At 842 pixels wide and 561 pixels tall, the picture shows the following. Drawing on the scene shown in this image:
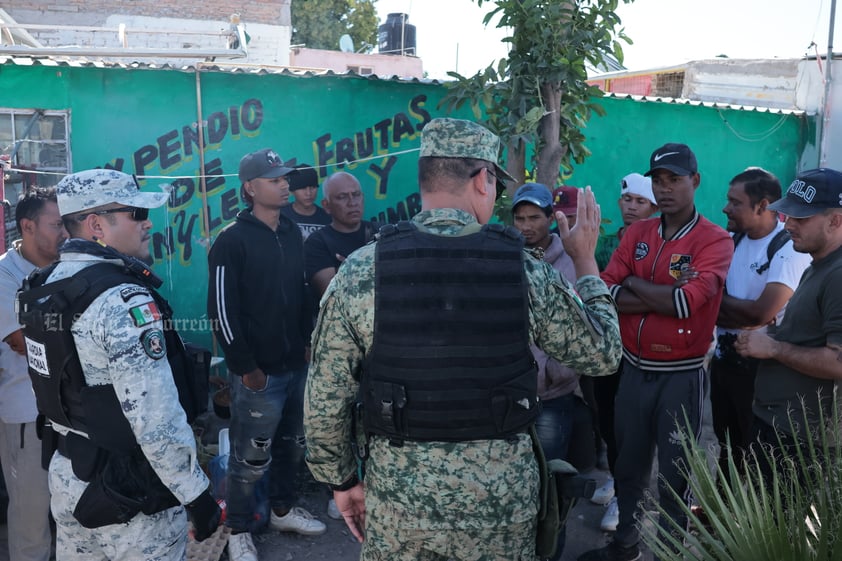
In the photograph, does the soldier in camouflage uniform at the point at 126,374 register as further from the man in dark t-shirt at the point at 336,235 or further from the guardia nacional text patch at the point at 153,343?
the man in dark t-shirt at the point at 336,235

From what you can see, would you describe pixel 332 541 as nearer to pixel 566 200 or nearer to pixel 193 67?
pixel 566 200

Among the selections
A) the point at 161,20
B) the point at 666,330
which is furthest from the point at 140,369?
the point at 161,20

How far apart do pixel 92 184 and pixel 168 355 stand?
0.64 metres

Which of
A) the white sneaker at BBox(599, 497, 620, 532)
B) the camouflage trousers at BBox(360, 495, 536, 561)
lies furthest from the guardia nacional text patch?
the white sneaker at BBox(599, 497, 620, 532)

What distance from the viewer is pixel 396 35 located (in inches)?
939

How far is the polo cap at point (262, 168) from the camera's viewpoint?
392 cm

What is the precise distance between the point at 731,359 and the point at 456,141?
2.44 metres

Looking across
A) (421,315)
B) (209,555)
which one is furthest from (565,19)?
(209,555)

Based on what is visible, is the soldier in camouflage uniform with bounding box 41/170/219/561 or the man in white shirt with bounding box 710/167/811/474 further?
the man in white shirt with bounding box 710/167/811/474

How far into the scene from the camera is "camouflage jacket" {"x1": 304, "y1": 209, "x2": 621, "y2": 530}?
2.06m

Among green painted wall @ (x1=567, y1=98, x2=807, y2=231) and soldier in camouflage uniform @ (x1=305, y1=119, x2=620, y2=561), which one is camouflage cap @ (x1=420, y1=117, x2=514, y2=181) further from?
green painted wall @ (x1=567, y1=98, x2=807, y2=231)

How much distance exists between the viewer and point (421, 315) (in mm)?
2029

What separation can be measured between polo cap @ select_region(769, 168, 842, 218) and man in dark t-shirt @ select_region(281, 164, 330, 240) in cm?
327

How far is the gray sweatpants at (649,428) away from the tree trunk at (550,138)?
189cm
